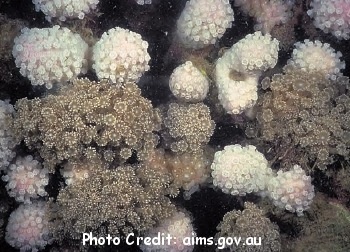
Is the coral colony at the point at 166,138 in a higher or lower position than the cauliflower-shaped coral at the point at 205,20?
lower

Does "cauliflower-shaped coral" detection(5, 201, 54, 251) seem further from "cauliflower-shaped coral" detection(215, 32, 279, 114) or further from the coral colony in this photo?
"cauliflower-shaped coral" detection(215, 32, 279, 114)

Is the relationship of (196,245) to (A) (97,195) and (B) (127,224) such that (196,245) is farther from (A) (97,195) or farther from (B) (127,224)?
(A) (97,195)

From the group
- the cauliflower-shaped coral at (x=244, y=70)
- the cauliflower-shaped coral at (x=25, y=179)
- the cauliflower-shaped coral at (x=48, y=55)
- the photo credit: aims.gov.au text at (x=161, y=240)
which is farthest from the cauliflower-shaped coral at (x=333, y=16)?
the cauliflower-shaped coral at (x=25, y=179)

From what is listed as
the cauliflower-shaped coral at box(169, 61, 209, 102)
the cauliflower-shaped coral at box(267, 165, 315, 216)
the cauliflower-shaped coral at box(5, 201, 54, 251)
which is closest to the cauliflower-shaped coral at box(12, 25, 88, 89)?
the cauliflower-shaped coral at box(169, 61, 209, 102)

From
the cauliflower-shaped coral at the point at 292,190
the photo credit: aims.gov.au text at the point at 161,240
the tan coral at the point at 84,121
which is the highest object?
the tan coral at the point at 84,121

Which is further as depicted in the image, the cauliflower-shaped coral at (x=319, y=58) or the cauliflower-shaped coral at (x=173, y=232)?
the cauliflower-shaped coral at (x=319, y=58)

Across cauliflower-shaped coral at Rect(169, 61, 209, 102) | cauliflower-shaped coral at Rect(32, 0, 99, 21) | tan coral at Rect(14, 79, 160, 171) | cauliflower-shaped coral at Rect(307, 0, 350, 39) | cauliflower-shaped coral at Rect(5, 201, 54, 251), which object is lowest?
cauliflower-shaped coral at Rect(5, 201, 54, 251)

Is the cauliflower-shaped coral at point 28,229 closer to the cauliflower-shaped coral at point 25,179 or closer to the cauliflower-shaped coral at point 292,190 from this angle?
the cauliflower-shaped coral at point 25,179

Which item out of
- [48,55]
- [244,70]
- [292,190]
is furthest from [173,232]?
[48,55]

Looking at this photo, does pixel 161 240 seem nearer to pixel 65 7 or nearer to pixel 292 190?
pixel 292 190
